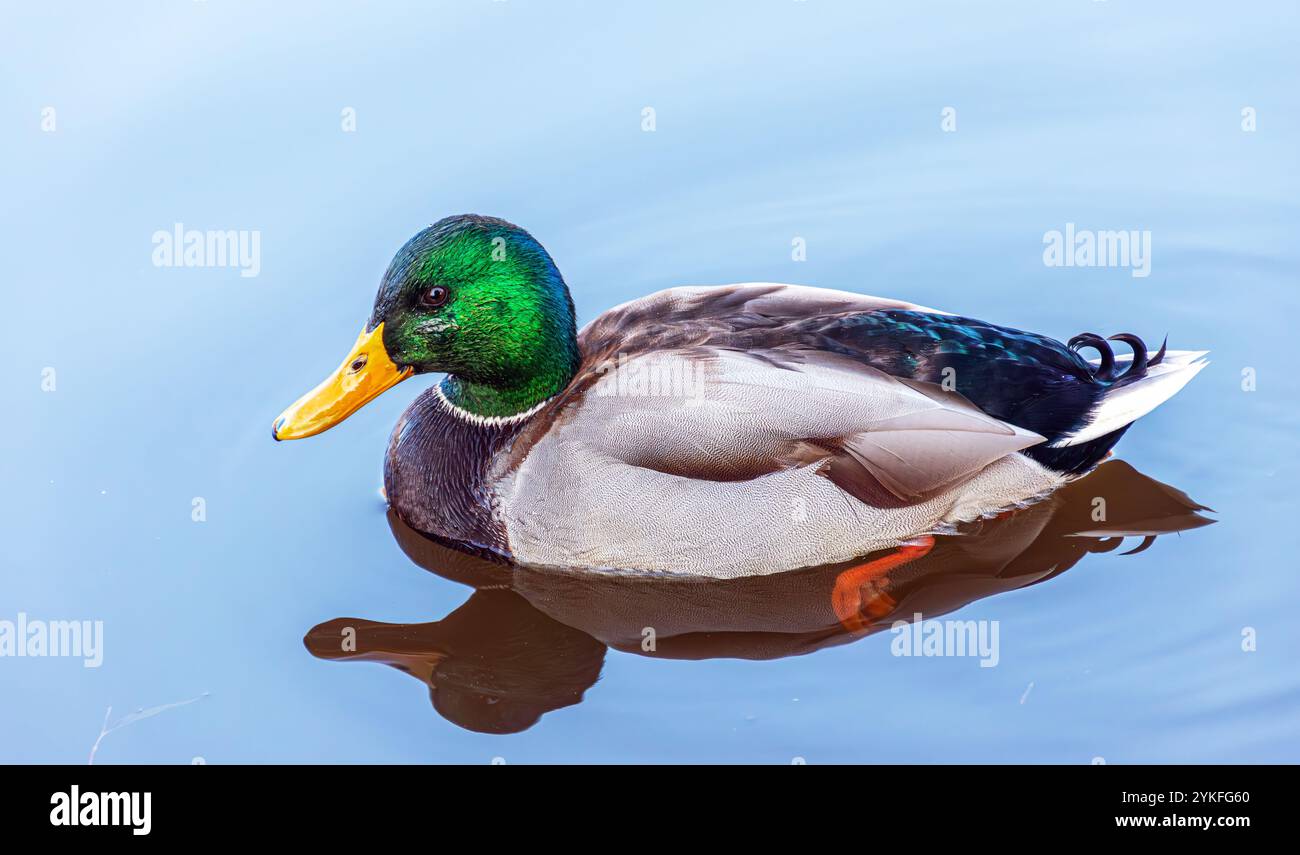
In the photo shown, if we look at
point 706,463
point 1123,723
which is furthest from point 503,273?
point 1123,723

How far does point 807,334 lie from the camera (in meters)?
6.85

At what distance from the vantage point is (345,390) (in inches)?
268

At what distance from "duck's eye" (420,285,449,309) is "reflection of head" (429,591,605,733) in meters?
1.27

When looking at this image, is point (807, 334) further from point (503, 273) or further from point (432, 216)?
point (432, 216)

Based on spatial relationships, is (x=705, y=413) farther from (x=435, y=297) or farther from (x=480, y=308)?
(x=435, y=297)

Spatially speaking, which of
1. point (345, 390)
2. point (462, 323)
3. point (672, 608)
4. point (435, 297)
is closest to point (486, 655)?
point (672, 608)

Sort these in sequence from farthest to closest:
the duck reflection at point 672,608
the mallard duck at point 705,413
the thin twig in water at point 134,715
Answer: the mallard duck at point 705,413
the duck reflection at point 672,608
the thin twig in water at point 134,715

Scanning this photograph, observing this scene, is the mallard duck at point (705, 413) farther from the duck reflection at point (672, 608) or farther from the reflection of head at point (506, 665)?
the reflection of head at point (506, 665)

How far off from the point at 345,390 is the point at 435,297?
0.57 m

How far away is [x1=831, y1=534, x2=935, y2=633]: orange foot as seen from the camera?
6.71 meters

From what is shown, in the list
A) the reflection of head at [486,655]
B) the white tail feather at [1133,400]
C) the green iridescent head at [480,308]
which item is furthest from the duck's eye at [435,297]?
the white tail feather at [1133,400]

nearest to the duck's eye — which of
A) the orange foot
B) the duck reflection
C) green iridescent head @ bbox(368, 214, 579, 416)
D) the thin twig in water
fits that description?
green iridescent head @ bbox(368, 214, 579, 416)

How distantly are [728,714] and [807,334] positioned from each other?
1.68 m

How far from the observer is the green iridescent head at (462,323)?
6.65m
